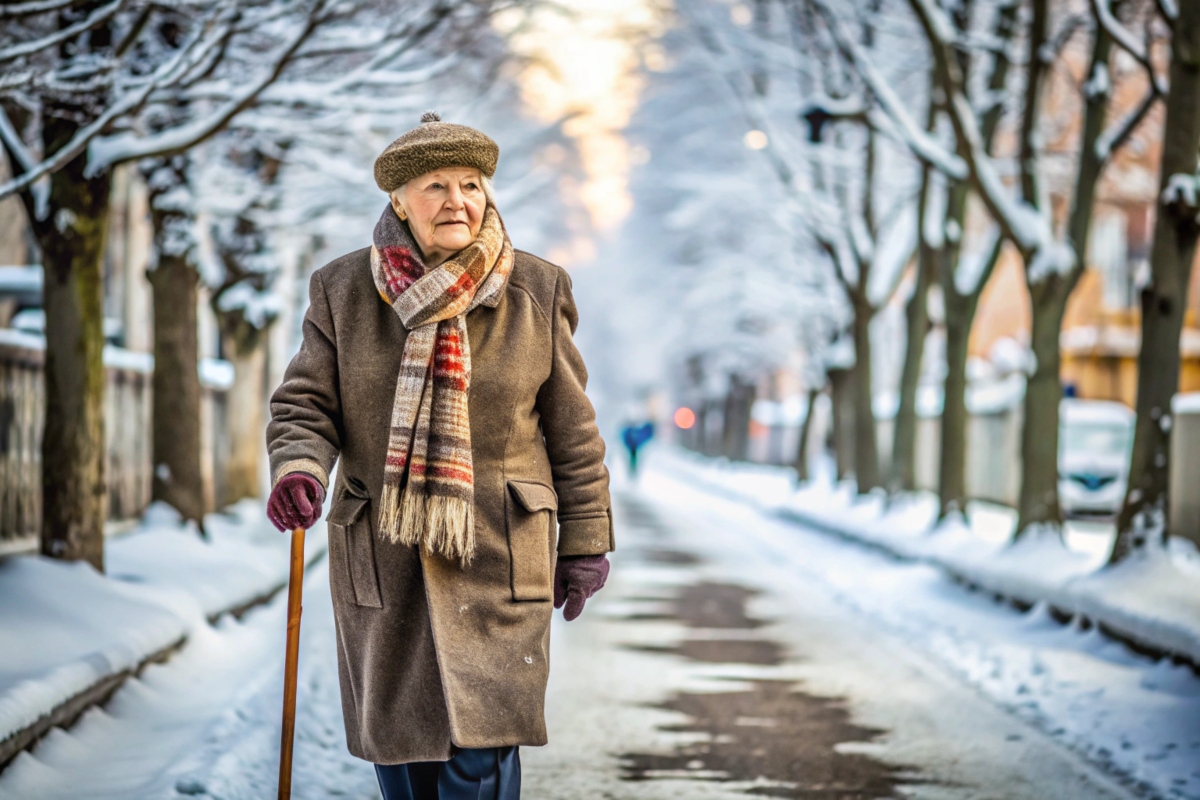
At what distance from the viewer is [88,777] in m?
5.97

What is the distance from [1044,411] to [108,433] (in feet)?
28.9

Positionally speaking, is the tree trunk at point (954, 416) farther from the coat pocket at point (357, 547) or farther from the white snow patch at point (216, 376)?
the coat pocket at point (357, 547)

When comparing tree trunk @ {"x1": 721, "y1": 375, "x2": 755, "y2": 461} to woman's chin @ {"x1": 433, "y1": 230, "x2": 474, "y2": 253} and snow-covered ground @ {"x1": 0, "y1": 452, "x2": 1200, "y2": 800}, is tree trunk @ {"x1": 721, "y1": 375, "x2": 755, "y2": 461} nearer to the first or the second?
snow-covered ground @ {"x1": 0, "y1": 452, "x2": 1200, "y2": 800}

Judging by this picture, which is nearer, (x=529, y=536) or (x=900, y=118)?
(x=529, y=536)

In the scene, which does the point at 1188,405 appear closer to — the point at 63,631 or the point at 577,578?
the point at 63,631

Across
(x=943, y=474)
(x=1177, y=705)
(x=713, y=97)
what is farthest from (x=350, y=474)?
(x=713, y=97)

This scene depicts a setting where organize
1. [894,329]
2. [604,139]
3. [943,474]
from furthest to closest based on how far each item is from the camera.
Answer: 1. [894,329]
2. [604,139]
3. [943,474]

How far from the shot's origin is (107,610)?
8266 mm

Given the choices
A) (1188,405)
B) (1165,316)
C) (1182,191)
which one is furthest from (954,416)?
(1182,191)

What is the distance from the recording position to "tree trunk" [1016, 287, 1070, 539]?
14047mm

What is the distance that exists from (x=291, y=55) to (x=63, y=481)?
9.78 feet

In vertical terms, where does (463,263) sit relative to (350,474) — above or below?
above

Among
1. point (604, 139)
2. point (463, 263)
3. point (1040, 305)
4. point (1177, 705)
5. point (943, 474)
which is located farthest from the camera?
point (604, 139)

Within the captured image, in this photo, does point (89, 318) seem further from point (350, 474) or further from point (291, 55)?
point (350, 474)
